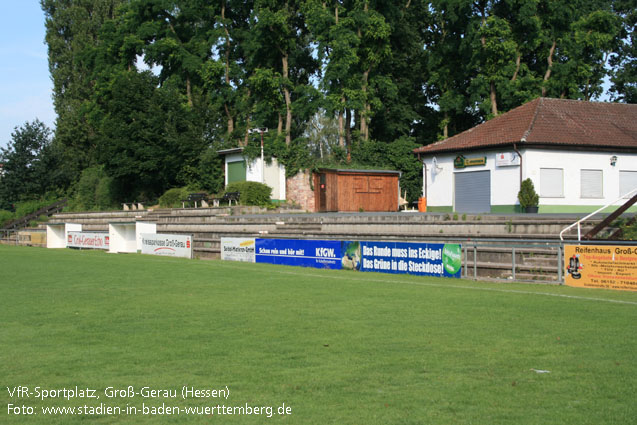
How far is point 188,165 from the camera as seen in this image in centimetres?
5366

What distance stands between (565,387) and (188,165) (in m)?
48.7

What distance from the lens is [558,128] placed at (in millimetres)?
36094

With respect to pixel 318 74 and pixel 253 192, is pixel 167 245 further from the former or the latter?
pixel 318 74

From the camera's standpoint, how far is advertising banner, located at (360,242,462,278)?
802 inches

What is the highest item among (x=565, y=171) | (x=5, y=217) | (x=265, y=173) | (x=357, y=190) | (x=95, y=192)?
(x=265, y=173)

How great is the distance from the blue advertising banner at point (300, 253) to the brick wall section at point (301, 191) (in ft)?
58.2

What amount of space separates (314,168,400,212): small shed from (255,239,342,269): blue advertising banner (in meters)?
15.2

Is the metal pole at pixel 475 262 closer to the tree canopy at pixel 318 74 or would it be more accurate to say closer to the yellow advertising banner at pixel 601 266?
the yellow advertising banner at pixel 601 266

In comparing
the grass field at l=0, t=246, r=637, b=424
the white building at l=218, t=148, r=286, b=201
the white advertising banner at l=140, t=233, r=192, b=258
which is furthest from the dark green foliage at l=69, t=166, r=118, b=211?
the grass field at l=0, t=246, r=637, b=424

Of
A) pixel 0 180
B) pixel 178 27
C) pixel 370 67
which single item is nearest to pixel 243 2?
pixel 178 27

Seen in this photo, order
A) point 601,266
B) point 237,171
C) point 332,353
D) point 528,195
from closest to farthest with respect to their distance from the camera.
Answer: point 332,353, point 601,266, point 528,195, point 237,171

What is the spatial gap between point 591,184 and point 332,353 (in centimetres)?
2983

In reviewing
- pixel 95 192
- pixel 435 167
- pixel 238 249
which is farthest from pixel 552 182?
pixel 95 192

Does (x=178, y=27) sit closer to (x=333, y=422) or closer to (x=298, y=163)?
(x=298, y=163)
